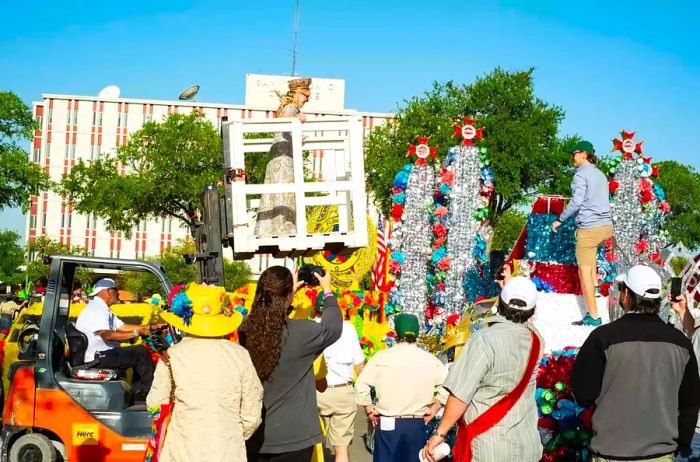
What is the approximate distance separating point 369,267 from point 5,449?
15261mm

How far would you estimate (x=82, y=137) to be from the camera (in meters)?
95.8

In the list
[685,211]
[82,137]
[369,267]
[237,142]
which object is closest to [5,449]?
[237,142]

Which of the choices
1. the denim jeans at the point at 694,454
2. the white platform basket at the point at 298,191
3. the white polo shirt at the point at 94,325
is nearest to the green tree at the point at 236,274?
the white polo shirt at the point at 94,325

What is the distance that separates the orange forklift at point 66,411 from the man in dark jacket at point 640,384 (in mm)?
4304

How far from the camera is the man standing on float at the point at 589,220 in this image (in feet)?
30.6

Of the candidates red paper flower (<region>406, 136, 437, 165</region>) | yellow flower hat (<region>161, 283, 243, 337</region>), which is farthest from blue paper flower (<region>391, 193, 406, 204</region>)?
yellow flower hat (<region>161, 283, 243, 337</region>)

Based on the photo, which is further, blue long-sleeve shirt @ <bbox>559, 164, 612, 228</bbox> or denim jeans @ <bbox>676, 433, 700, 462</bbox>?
blue long-sleeve shirt @ <bbox>559, 164, 612, 228</bbox>

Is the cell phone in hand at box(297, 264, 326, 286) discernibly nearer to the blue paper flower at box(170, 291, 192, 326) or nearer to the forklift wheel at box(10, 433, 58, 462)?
the blue paper flower at box(170, 291, 192, 326)

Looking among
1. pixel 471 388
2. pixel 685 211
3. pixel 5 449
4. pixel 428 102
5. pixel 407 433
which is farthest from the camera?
pixel 685 211

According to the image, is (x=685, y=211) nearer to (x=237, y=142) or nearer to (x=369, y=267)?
Result: (x=369, y=267)

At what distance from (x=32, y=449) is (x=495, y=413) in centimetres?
509

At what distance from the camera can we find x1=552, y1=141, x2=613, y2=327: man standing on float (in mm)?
9328

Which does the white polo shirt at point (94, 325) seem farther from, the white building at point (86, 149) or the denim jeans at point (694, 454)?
the white building at point (86, 149)

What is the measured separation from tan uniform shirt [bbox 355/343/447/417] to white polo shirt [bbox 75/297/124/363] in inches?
125
